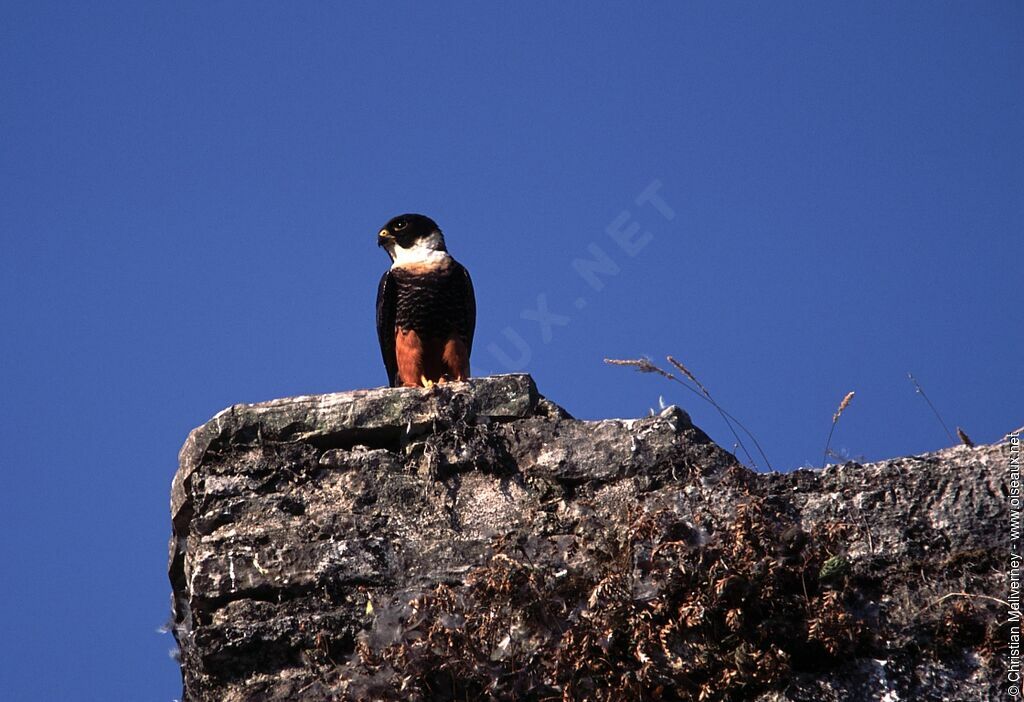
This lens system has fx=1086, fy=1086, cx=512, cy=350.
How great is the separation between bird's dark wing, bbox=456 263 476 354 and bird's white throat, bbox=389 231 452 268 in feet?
0.58

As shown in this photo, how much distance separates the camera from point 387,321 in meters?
6.43

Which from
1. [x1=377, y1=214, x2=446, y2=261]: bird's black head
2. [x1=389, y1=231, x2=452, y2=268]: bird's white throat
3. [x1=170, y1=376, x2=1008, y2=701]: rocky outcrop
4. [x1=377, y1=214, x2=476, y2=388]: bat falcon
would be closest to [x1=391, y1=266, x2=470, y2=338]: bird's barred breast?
[x1=377, y1=214, x2=476, y2=388]: bat falcon

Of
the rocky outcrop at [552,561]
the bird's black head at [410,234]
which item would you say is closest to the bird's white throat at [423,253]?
the bird's black head at [410,234]

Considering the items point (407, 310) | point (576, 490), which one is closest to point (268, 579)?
point (576, 490)

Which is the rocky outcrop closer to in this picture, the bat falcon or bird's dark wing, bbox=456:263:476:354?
the bat falcon

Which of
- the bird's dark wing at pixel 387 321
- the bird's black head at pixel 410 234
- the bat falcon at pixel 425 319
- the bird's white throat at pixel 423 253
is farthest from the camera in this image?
the bird's black head at pixel 410 234

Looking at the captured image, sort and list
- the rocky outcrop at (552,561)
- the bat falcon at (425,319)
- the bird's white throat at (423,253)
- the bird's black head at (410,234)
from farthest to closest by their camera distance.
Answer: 1. the bird's black head at (410,234)
2. the bird's white throat at (423,253)
3. the bat falcon at (425,319)
4. the rocky outcrop at (552,561)

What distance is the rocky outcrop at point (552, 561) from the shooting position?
110 inches

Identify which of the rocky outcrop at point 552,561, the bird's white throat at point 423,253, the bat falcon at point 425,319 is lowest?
the rocky outcrop at point 552,561

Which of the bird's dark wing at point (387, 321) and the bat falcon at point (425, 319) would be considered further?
the bird's dark wing at point (387, 321)

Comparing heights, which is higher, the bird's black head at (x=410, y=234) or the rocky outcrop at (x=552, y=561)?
the bird's black head at (x=410, y=234)

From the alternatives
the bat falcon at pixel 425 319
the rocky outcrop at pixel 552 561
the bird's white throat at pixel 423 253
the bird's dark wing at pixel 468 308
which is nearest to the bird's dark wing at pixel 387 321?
the bat falcon at pixel 425 319

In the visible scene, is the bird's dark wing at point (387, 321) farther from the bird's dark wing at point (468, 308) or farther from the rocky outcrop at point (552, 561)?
the rocky outcrop at point (552, 561)

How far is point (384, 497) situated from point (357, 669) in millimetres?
579
